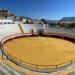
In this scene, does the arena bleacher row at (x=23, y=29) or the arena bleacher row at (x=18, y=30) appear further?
the arena bleacher row at (x=23, y=29)

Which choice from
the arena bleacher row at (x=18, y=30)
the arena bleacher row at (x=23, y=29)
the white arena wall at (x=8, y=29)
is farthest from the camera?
the arena bleacher row at (x=23, y=29)

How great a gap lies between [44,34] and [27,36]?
5.50 metres

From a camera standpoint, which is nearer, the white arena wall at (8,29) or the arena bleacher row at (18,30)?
the white arena wall at (8,29)

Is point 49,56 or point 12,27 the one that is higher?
point 12,27

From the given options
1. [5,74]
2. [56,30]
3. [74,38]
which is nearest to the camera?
[5,74]

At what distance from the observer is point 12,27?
1657 inches

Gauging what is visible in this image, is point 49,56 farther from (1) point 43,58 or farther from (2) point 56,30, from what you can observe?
(2) point 56,30

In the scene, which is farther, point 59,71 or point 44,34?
point 44,34

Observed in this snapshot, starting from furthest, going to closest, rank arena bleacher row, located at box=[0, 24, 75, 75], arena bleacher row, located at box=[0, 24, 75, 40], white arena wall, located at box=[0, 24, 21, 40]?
arena bleacher row, located at box=[0, 24, 75, 40]
arena bleacher row, located at box=[0, 24, 75, 75]
white arena wall, located at box=[0, 24, 21, 40]

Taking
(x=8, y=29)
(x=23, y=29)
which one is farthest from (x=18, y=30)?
(x=8, y=29)

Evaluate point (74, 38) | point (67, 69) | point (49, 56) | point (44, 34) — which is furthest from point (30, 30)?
point (67, 69)

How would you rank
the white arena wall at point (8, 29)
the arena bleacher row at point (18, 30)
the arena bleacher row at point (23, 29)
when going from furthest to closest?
the arena bleacher row at point (23, 29)
the arena bleacher row at point (18, 30)
the white arena wall at point (8, 29)

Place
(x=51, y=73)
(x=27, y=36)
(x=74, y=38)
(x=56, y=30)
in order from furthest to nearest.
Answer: (x=56, y=30) < (x=27, y=36) < (x=74, y=38) < (x=51, y=73)

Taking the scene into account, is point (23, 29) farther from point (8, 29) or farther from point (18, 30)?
point (8, 29)
